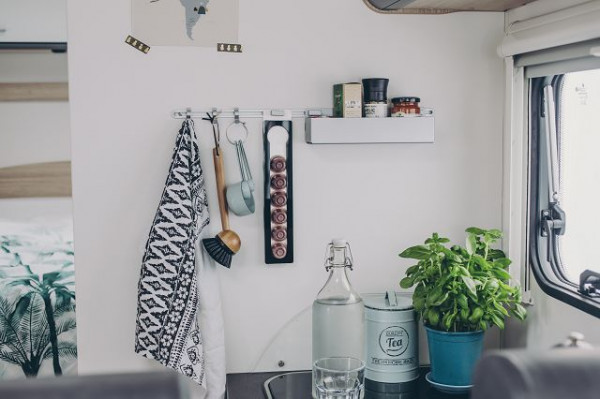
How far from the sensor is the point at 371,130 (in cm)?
214

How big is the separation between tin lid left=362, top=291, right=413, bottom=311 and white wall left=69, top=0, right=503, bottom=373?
0.09 metres

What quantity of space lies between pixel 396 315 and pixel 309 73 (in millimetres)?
659

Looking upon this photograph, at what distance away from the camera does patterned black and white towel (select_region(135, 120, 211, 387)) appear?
2072 millimetres

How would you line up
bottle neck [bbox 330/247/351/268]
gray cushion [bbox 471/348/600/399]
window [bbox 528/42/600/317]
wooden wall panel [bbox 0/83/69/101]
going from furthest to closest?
wooden wall panel [bbox 0/83/69/101], bottle neck [bbox 330/247/351/268], window [bbox 528/42/600/317], gray cushion [bbox 471/348/600/399]

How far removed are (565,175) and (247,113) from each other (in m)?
0.82

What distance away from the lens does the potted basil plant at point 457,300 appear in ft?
6.47

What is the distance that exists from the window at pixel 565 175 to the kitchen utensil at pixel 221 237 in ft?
2.54

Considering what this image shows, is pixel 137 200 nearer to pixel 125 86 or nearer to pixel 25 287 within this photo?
pixel 125 86

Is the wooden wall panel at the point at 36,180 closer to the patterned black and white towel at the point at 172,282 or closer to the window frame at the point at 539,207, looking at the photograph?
the patterned black and white towel at the point at 172,282

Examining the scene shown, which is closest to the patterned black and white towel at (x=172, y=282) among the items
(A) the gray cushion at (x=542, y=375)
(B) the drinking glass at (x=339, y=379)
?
(B) the drinking glass at (x=339, y=379)

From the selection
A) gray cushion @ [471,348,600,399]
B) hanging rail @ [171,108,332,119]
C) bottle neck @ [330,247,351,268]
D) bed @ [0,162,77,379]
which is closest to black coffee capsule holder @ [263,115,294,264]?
hanging rail @ [171,108,332,119]

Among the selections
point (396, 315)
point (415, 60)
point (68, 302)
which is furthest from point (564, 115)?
point (68, 302)

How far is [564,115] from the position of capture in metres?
2.12

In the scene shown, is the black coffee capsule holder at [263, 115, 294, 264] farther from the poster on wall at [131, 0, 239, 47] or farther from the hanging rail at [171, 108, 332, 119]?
the poster on wall at [131, 0, 239, 47]
